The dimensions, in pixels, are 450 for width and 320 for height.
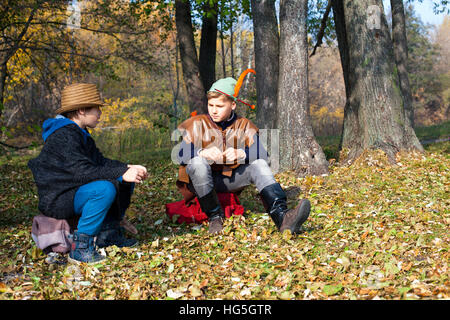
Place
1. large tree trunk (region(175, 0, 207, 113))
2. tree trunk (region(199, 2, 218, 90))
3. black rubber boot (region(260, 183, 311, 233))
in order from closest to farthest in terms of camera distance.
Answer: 1. black rubber boot (region(260, 183, 311, 233))
2. large tree trunk (region(175, 0, 207, 113))
3. tree trunk (region(199, 2, 218, 90))

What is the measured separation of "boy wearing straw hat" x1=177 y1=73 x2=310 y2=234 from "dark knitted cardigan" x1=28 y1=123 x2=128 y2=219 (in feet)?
3.19

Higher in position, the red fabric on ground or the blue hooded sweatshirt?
the blue hooded sweatshirt

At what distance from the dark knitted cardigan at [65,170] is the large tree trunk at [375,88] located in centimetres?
508

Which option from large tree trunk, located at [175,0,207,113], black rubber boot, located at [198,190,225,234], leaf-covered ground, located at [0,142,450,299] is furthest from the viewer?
large tree trunk, located at [175,0,207,113]

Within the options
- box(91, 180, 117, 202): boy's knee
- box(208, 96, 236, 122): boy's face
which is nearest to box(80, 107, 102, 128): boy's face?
box(91, 180, 117, 202): boy's knee

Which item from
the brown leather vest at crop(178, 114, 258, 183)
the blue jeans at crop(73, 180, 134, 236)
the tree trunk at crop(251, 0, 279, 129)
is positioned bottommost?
the blue jeans at crop(73, 180, 134, 236)

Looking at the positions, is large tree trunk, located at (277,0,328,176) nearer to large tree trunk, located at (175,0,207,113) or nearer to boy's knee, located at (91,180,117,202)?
large tree trunk, located at (175,0,207,113)

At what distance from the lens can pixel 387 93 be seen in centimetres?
738

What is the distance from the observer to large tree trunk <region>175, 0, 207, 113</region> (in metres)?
10.5

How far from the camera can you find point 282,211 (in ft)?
13.5

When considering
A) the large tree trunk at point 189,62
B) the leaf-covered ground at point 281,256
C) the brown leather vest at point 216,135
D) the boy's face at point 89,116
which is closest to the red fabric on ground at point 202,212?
the leaf-covered ground at point 281,256

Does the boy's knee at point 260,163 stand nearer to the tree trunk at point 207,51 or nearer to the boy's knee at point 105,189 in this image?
the boy's knee at point 105,189

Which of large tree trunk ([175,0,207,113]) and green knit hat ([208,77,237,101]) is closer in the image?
green knit hat ([208,77,237,101])
